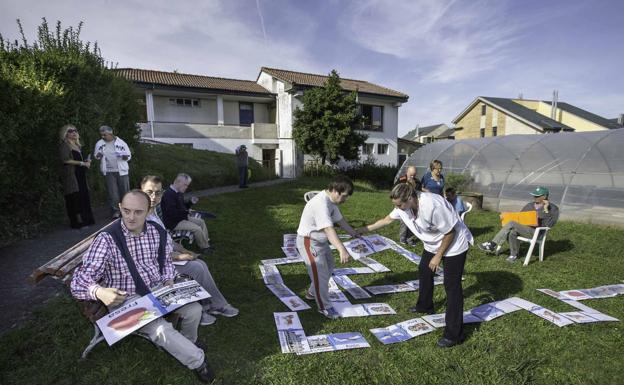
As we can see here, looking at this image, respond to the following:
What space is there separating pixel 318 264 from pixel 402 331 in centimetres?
125

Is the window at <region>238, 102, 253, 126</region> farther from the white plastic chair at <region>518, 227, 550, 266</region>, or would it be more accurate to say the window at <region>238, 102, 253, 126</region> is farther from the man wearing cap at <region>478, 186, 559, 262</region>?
the white plastic chair at <region>518, 227, 550, 266</region>

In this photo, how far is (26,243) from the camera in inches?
219

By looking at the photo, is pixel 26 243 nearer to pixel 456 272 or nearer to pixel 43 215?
pixel 43 215

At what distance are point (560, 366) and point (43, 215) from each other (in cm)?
861

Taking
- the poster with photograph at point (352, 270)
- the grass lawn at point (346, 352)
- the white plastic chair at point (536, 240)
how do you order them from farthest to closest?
the white plastic chair at point (536, 240), the poster with photograph at point (352, 270), the grass lawn at point (346, 352)

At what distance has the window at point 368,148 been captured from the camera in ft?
88.0

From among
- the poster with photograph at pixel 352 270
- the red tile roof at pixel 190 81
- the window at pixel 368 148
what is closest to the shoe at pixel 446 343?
the poster with photograph at pixel 352 270

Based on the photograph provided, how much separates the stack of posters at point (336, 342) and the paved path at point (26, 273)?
3.09 meters

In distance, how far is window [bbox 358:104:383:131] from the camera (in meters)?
27.5

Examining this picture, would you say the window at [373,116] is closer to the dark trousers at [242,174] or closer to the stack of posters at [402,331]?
the dark trousers at [242,174]

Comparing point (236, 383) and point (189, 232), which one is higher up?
point (189, 232)

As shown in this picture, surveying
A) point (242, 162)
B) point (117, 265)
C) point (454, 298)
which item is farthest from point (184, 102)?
point (454, 298)

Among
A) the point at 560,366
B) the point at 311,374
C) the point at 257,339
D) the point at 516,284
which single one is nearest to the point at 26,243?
the point at 257,339

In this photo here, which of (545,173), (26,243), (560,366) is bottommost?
(560,366)
